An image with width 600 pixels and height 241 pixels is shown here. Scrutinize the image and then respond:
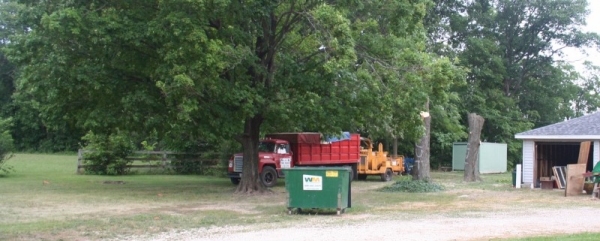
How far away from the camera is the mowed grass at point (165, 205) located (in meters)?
13.6

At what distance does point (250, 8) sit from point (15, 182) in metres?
12.3

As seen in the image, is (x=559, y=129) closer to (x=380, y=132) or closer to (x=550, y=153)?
(x=550, y=153)

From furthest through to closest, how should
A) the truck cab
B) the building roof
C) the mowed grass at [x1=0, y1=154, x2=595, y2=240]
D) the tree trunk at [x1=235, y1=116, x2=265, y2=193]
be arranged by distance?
the truck cab
the building roof
the tree trunk at [x1=235, y1=116, x2=265, y2=193]
the mowed grass at [x1=0, y1=154, x2=595, y2=240]

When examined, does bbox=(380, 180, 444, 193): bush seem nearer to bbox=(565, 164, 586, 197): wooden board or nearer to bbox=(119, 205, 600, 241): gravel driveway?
bbox=(565, 164, 586, 197): wooden board

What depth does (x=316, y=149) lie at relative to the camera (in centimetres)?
2828

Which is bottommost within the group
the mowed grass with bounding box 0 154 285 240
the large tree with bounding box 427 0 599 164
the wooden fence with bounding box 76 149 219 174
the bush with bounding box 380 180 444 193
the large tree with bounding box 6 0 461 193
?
the mowed grass with bounding box 0 154 285 240

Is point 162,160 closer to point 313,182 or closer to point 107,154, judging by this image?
point 107,154

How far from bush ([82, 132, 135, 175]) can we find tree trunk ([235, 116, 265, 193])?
11432 mm

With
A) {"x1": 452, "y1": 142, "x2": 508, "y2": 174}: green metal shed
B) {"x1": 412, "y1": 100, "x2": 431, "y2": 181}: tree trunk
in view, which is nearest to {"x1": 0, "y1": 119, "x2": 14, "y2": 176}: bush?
{"x1": 412, "y1": 100, "x2": 431, "y2": 181}: tree trunk

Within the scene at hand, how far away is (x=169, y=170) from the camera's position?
34250mm

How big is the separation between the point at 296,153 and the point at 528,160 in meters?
9.32

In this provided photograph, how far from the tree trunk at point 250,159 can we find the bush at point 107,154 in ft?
37.5

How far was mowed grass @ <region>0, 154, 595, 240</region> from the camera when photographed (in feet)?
44.7

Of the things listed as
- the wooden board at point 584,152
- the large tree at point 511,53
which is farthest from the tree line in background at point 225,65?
the large tree at point 511,53
